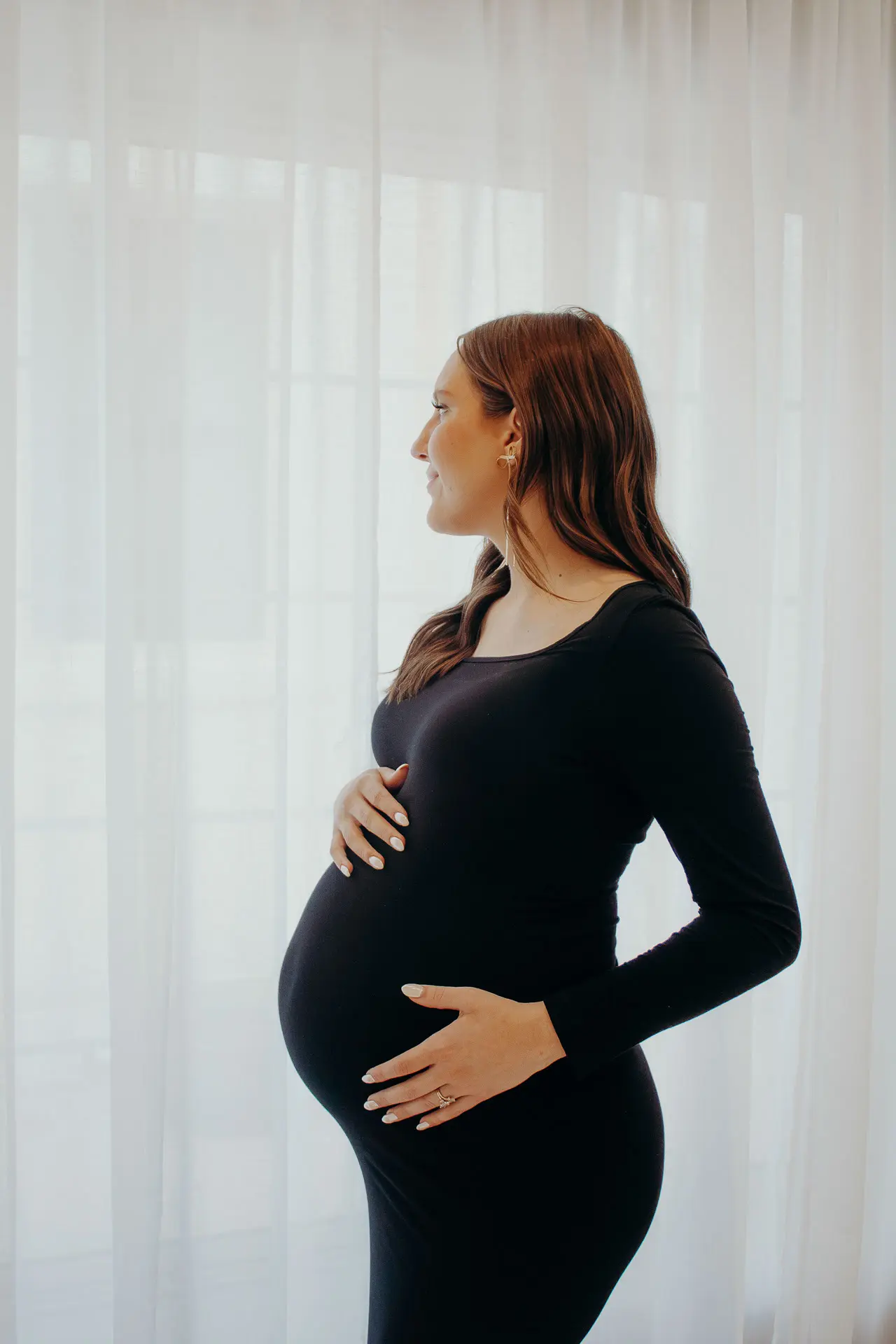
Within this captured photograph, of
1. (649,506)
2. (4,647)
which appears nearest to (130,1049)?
(4,647)

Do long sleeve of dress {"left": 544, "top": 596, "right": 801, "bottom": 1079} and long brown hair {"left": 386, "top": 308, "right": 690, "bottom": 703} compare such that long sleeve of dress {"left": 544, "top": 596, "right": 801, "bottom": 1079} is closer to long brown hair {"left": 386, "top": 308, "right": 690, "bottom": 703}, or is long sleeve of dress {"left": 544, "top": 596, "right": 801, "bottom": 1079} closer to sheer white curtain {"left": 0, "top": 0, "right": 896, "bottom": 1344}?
long brown hair {"left": 386, "top": 308, "right": 690, "bottom": 703}

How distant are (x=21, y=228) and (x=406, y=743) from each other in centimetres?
88

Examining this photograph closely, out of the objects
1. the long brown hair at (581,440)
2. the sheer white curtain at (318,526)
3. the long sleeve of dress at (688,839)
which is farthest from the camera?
the sheer white curtain at (318,526)

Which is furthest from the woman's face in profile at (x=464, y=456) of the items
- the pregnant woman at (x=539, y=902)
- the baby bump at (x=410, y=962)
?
the baby bump at (x=410, y=962)

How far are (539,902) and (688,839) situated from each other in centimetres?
16

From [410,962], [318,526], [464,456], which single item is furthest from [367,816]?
[318,526]

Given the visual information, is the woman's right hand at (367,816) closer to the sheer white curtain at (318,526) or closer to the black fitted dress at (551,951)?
the black fitted dress at (551,951)

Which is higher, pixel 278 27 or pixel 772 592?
pixel 278 27

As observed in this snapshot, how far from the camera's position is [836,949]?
1611 millimetres

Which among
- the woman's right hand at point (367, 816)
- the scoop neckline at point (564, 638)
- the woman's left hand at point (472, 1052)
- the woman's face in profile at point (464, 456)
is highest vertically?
the woman's face in profile at point (464, 456)

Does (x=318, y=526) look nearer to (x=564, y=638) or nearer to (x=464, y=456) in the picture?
(x=464, y=456)

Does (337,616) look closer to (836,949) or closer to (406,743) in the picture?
(406,743)

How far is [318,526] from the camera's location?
1402 mm

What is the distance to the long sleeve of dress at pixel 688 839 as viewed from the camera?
32.9 inches
